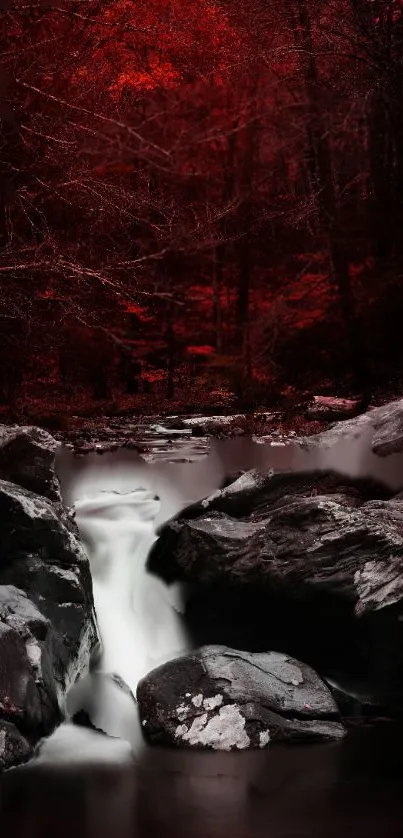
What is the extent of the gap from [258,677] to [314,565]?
46.5 inches

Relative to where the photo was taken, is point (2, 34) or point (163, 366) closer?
point (2, 34)

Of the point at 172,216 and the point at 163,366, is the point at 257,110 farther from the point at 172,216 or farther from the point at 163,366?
the point at 172,216

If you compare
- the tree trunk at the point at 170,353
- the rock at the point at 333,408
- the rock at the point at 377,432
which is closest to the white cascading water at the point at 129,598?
the rock at the point at 377,432

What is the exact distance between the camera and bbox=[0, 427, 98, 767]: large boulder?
4.76m

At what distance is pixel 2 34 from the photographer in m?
8.25

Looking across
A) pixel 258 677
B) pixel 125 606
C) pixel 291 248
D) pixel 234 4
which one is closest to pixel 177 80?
pixel 234 4

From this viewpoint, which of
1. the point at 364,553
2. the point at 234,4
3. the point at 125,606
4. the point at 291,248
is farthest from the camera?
the point at 291,248

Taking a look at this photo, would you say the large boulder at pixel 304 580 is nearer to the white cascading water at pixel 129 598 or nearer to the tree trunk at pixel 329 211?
the white cascading water at pixel 129 598

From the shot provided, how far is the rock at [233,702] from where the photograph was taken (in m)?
5.05

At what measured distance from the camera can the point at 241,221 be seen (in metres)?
20.2

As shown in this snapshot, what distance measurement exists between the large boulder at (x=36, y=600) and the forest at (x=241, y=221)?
4.25 m

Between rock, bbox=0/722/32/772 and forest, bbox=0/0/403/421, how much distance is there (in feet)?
23.4

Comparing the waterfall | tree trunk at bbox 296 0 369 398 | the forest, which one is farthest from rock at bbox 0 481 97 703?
tree trunk at bbox 296 0 369 398

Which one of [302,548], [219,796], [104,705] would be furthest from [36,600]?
[302,548]
